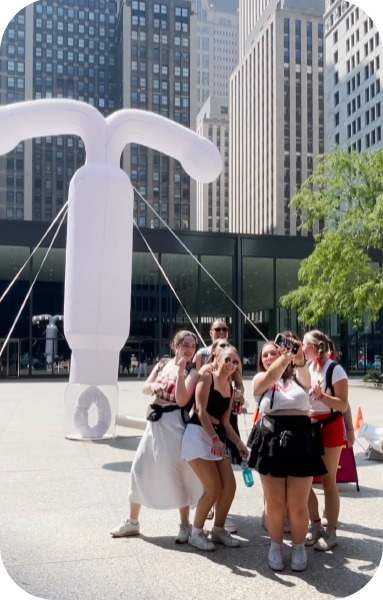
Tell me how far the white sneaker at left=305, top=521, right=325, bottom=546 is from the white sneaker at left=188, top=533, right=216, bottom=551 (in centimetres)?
74

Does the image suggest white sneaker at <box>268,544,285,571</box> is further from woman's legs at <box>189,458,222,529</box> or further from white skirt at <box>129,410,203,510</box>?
white skirt at <box>129,410,203,510</box>

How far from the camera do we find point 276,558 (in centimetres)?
381

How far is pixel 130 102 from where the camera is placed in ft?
310

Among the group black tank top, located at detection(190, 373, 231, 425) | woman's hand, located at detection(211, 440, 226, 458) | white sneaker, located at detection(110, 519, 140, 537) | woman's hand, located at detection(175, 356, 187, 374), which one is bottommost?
white sneaker, located at detection(110, 519, 140, 537)

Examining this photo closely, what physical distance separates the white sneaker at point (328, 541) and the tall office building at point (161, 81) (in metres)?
89.4

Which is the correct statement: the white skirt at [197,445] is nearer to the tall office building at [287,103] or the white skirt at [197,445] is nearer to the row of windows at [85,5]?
the tall office building at [287,103]

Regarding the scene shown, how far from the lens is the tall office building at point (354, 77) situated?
2581 inches

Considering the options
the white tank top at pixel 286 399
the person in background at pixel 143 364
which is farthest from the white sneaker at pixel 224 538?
the person in background at pixel 143 364

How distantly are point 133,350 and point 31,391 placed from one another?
10.8 meters

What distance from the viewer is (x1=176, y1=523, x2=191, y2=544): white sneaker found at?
4.30 metres

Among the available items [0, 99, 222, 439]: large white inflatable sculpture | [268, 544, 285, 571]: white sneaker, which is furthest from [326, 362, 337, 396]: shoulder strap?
[0, 99, 222, 439]: large white inflatable sculpture

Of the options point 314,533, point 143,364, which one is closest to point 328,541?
point 314,533

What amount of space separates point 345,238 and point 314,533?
1804cm

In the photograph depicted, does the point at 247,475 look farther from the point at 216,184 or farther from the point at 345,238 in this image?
the point at 216,184
